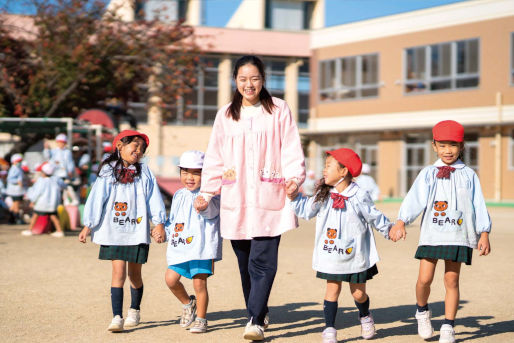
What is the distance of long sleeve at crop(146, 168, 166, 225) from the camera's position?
597cm

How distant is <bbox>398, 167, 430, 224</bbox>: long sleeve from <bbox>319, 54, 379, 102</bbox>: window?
27900 millimetres

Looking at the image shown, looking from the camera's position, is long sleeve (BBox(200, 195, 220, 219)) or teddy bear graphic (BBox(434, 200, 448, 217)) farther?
long sleeve (BBox(200, 195, 220, 219))

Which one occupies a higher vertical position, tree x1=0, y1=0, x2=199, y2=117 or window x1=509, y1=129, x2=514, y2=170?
tree x1=0, y1=0, x2=199, y2=117

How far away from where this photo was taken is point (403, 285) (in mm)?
8242

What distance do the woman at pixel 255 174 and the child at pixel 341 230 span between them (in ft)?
0.50

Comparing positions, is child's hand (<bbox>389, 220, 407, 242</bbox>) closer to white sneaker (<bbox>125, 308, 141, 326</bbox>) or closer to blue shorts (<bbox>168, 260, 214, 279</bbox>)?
blue shorts (<bbox>168, 260, 214, 279</bbox>)

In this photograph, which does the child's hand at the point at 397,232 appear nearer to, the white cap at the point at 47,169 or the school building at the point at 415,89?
the white cap at the point at 47,169

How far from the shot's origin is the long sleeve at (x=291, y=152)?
543cm

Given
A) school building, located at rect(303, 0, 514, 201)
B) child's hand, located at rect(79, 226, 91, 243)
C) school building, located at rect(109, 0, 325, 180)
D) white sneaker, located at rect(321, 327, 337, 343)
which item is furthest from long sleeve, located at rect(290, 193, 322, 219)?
school building, located at rect(109, 0, 325, 180)

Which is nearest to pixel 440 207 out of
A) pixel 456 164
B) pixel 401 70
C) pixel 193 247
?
pixel 456 164

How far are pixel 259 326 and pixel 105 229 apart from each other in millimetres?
1452

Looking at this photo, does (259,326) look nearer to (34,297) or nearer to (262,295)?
(262,295)

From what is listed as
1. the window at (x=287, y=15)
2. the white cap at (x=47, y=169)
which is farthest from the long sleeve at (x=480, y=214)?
the window at (x=287, y=15)

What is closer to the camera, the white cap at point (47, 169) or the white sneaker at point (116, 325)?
the white sneaker at point (116, 325)
